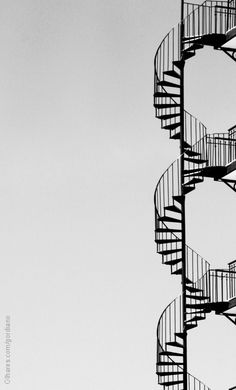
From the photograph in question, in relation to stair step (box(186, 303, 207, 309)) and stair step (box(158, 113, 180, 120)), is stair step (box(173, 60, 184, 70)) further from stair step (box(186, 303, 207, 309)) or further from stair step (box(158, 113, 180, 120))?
stair step (box(186, 303, 207, 309))

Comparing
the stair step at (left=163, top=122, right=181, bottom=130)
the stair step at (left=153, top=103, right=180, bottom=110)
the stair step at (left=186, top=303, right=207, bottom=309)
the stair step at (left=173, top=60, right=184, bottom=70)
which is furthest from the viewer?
the stair step at (left=163, top=122, right=181, bottom=130)

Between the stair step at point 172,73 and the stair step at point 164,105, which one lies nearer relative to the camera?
the stair step at point 172,73

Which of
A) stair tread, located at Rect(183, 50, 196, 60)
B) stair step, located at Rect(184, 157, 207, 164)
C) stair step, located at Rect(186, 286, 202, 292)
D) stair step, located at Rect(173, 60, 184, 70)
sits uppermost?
stair tread, located at Rect(183, 50, 196, 60)

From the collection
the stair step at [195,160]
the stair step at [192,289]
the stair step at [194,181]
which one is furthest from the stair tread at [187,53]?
the stair step at [192,289]

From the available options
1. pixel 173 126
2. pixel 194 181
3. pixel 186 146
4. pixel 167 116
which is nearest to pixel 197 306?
pixel 194 181

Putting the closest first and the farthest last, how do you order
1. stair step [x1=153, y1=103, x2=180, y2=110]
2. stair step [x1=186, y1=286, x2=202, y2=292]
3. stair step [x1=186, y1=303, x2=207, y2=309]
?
stair step [x1=186, y1=303, x2=207, y2=309] → stair step [x1=186, y1=286, x2=202, y2=292] → stair step [x1=153, y1=103, x2=180, y2=110]

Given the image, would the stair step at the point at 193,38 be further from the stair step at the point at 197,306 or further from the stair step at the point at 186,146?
the stair step at the point at 197,306

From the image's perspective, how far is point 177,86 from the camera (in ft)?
175

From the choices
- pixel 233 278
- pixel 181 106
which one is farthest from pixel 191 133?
pixel 233 278

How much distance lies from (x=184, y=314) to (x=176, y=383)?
2.16 meters

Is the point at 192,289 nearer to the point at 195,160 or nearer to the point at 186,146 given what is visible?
the point at 195,160

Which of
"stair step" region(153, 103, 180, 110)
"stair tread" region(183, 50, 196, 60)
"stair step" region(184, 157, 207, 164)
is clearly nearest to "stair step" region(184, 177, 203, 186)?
"stair step" region(184, 157, 207, 164)

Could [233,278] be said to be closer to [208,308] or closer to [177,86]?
[208,308]

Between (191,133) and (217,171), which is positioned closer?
(217,171)
